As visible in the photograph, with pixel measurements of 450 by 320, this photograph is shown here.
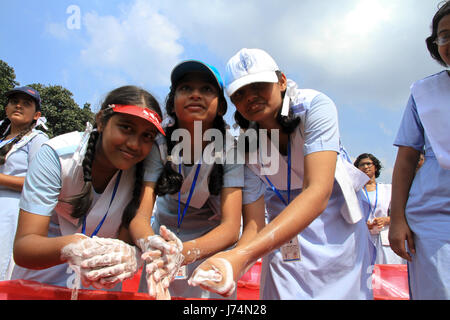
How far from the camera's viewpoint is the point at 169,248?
4.56 feet

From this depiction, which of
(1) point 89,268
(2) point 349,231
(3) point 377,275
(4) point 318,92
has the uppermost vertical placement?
(4) point 318,92

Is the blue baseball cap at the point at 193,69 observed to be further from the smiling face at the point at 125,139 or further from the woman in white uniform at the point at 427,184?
the woman in white uniform at the point at 427,184

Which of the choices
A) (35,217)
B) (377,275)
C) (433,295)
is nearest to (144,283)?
(35,217)

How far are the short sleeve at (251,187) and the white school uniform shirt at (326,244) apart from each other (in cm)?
5

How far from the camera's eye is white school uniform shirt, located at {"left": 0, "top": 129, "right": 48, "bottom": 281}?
9.72ft

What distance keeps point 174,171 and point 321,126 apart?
0.93 m

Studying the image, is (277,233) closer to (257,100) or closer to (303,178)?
(303,178)

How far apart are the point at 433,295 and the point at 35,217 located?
6.52 feet

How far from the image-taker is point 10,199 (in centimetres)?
297

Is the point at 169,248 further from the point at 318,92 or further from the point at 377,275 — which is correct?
the point at 377,275

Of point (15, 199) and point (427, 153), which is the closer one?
point (427, 153)

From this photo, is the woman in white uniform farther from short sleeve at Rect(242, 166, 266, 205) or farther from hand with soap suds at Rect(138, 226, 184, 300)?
hand with soap suds at Rect(138, 226, 184, 300)

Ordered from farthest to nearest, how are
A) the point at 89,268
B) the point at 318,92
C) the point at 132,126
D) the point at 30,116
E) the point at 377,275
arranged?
1. the point at 377,275
2. the point at 30,116
3. the point at 318,92
4. the point at 132,126
5. the point at 89,268

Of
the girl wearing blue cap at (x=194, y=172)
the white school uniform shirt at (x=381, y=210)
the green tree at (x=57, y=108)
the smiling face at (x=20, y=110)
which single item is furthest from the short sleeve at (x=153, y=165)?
the green tree at (x=57, y=108)
